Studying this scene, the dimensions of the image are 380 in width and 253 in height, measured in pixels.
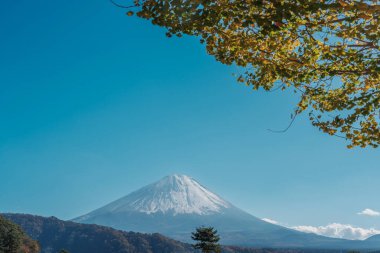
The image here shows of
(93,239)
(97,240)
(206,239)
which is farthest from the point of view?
(93,239)

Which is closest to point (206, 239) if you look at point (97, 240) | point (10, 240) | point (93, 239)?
point (10, 240)

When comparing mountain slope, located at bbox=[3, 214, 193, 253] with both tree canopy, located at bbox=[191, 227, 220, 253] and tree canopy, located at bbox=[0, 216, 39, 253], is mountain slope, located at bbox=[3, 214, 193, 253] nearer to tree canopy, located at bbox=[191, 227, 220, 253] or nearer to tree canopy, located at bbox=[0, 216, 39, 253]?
tree canopy, located at bbox=[0, 216, 39, 253]

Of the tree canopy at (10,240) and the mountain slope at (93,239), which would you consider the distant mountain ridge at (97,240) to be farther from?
the tree canopy at (10,240)

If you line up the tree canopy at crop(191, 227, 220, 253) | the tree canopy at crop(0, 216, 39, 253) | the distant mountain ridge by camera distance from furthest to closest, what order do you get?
the distant mountain ridge
the tree canopy at crop(0, 216, 39, 253)
the tree canopy at crop(191, 227, 220, 253)

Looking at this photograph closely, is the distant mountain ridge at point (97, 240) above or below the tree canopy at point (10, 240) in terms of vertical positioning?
above

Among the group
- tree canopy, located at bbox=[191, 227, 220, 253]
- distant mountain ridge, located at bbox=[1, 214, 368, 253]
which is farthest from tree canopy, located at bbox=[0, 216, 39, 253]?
distant mountain ridge, located at bbox=[1, 214, 368, 253]

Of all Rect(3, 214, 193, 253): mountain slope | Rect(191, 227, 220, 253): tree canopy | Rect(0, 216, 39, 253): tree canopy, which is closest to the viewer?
Rect(191, 227, 220, 253): tree canopy

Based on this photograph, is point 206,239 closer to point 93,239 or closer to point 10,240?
point 10,240

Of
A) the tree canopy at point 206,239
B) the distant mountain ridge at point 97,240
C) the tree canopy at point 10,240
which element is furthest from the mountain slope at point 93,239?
the tree canopy at point 206,239

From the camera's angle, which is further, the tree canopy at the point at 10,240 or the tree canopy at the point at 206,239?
the tree canopy at the point at 10,240

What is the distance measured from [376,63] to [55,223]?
20355 cm

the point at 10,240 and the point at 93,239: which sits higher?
the point at 93,239

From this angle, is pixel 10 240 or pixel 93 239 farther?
pixel 93 239

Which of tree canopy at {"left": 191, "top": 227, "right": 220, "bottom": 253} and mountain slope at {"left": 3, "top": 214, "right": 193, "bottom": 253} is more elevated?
mountain slope at {"left": 3, "top": 214, "right": 193, "bottom": 253}
